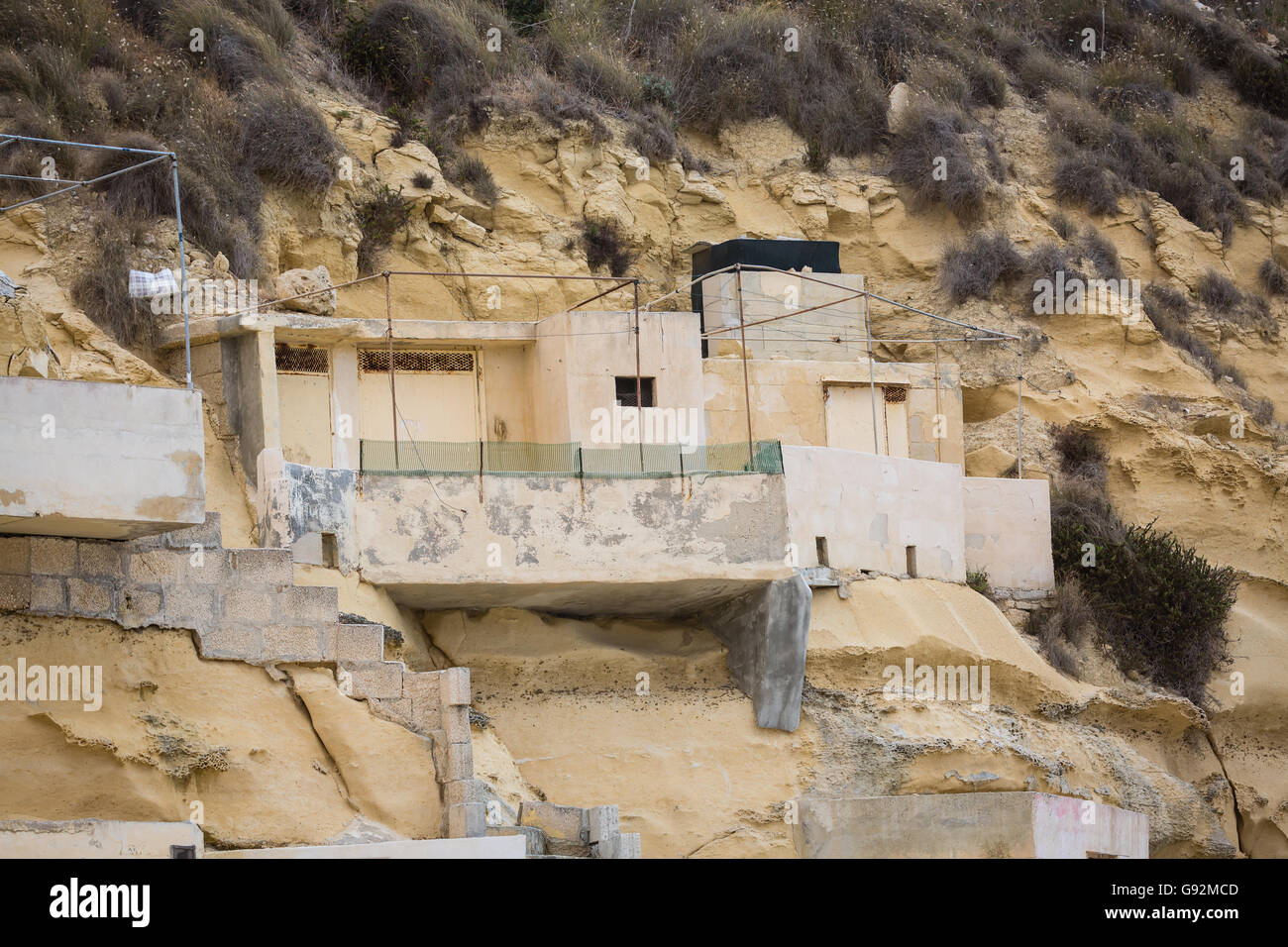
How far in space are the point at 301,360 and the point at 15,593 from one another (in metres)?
8.39

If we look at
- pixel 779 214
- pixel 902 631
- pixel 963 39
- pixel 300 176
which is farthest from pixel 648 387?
pixel 963 39

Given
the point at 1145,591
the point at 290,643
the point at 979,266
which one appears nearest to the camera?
the point at 290,643

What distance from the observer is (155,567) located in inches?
749

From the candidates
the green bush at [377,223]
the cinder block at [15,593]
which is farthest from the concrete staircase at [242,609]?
the green bush at [377,223]

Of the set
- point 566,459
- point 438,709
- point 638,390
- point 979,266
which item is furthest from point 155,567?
point 979,266

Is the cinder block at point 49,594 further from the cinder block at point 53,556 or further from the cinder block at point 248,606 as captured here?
the cinder block at point 248,606

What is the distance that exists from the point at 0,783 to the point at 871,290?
19.6 meters

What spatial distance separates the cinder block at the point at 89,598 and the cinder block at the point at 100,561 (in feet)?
0.34

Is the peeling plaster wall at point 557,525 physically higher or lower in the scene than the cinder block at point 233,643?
higher

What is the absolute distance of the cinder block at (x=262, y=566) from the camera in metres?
19.4

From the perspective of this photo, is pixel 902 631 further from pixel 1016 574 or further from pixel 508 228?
pixel 508 228

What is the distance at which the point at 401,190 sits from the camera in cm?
3092

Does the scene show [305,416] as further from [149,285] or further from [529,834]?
[529,834]

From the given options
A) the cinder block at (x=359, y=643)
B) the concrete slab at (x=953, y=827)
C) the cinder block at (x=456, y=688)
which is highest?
the cinder block at (x=359, y=643)
